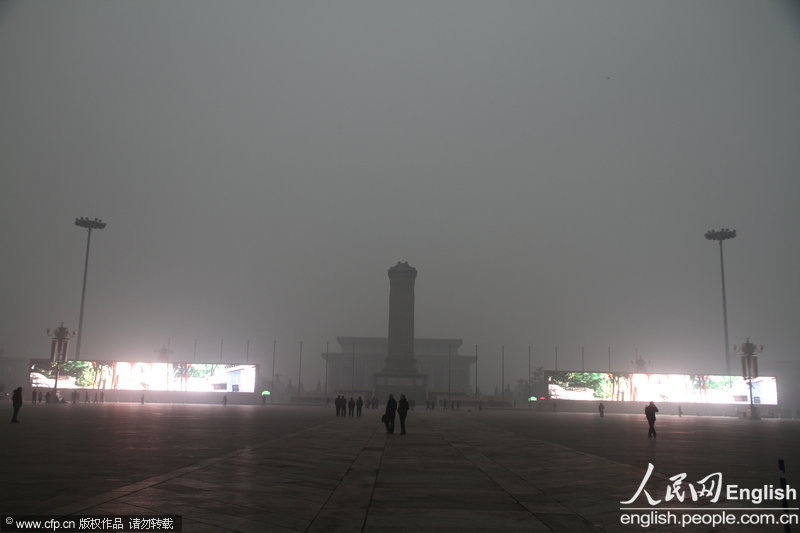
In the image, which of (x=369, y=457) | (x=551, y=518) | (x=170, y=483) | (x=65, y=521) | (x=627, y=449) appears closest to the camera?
(x=65, y=521)

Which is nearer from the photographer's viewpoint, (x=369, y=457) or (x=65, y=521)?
(x=65, y=521)

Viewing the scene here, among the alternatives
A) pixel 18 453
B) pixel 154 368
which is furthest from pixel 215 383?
pixel 18 453

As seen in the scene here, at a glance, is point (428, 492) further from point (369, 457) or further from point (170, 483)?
point (369, 457)

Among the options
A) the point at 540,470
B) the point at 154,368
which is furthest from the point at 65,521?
the point at 154,368

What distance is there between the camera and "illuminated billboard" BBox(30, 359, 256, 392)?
8718 centimetres

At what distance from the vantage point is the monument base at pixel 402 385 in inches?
5679

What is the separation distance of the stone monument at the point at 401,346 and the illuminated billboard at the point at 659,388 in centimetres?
5211

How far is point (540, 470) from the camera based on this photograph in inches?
605

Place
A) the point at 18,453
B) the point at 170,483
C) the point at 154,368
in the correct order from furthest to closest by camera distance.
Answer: the point at 154,368
the point at 18,453
the point at 170,483

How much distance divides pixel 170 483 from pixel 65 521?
137 inches

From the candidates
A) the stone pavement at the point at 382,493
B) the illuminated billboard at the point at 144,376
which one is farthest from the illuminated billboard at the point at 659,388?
the stone pavement at the point at 382,493

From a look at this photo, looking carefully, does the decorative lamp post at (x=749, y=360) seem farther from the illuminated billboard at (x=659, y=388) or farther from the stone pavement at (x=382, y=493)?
the stone pavement at (x=382, y=493)

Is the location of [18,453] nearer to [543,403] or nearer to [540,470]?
[540,470]

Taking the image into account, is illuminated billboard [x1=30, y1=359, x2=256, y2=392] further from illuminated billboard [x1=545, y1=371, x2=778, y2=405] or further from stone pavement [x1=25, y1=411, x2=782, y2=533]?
stone pavement [x1=25, y1=411, x2=782, y2=533]
